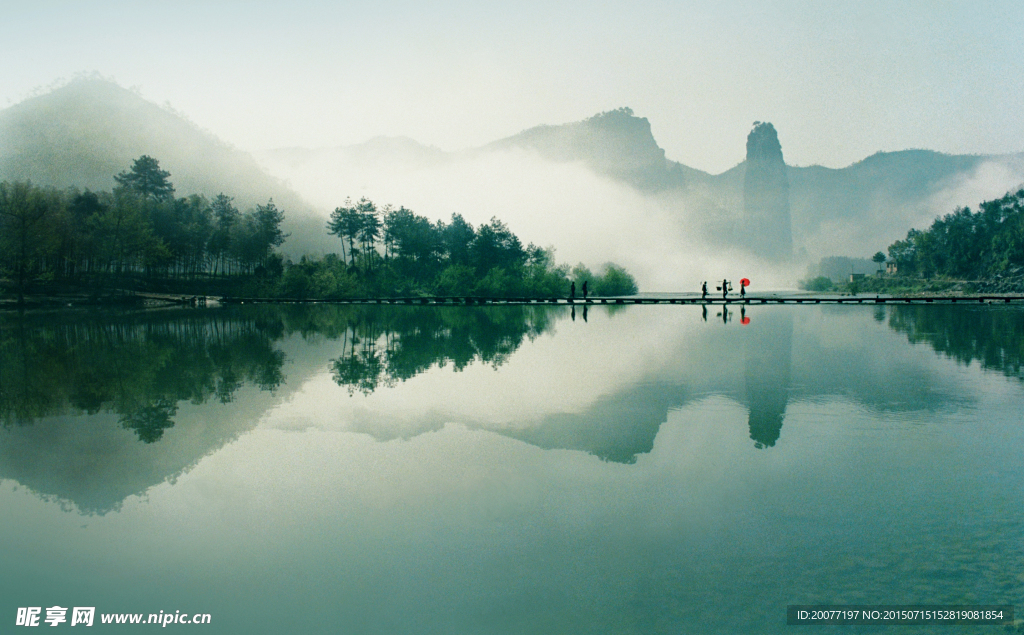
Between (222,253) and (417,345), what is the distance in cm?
9586

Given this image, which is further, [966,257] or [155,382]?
[966,257]

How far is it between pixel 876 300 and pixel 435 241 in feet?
195

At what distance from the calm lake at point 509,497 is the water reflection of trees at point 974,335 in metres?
2.59

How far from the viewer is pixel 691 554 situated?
692cm

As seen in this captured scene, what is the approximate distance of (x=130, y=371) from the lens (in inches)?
818

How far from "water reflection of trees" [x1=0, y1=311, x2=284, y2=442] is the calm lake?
0.16 m

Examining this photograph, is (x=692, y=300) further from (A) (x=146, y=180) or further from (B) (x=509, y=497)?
(A) (x=146, y=180)

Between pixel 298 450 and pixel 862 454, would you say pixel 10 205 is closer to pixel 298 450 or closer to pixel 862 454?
pixel 298 450

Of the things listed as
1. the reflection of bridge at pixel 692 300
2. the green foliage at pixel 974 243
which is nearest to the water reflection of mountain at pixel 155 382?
the reflection of bridge at pixel 692 300

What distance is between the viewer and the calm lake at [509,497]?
20.2 feet

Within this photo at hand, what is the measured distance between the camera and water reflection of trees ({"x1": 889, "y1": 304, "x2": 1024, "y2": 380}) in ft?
73.1

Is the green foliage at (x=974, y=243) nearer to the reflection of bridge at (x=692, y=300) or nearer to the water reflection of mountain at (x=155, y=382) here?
the reflection of bridge at (x=692, y=300)

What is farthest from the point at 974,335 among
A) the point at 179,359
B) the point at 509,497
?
the point at 179,359

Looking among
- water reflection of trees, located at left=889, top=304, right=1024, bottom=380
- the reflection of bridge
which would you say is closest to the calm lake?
water reflection of trees, located at left=889, top=304, right=1024, bottom=380
